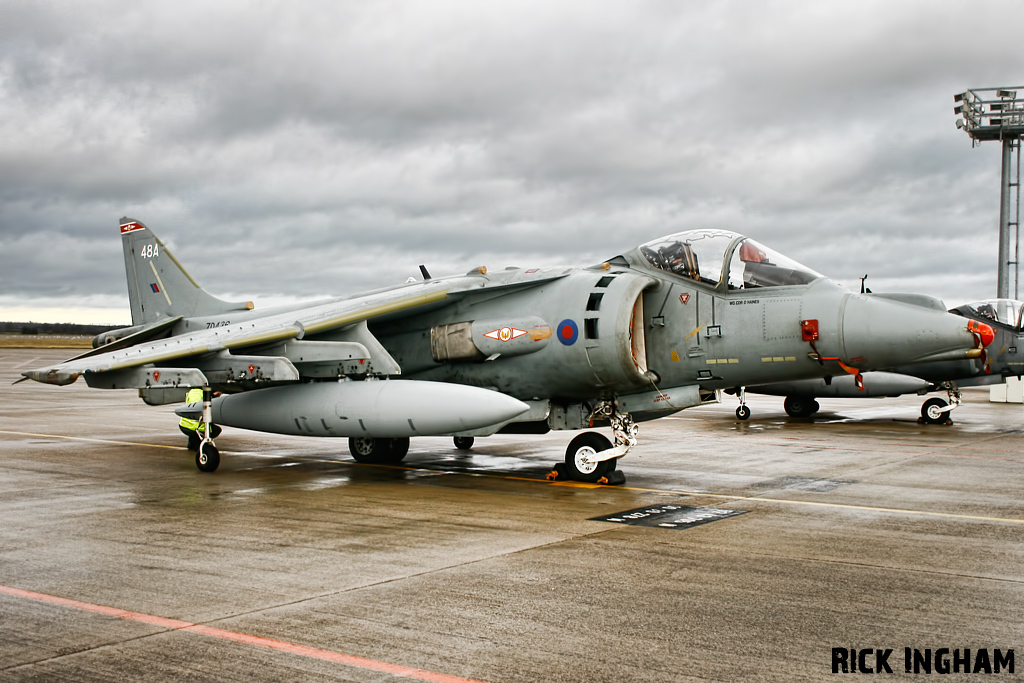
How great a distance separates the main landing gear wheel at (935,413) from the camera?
20516mm

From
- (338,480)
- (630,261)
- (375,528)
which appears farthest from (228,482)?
(630,261)

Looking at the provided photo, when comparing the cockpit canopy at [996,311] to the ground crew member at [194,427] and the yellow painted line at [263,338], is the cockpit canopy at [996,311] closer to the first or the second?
the yellow painted line at [263,338]

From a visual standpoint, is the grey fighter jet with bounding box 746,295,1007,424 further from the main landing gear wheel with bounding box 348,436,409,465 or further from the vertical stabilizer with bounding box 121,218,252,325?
the vertical stabilizer with bounding box 121,218,252,325

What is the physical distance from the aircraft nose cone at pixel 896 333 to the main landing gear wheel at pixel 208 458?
27.2 ft

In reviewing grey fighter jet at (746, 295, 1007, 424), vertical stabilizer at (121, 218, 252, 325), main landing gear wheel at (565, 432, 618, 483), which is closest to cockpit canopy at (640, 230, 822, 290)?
main landing gear wheel at (565, 432, 618, 483)

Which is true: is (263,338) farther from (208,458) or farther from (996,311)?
(996,311)

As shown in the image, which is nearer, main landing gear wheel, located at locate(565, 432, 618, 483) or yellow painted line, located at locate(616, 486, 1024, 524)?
yellow painted line, located at locate(616, 486, 1024, 524)

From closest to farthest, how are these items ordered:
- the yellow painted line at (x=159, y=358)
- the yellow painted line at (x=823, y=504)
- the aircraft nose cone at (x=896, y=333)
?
the yellow painted line at (x=823, y=504) < the aircraft nose cone at (x=896, y=333) < the yellow painted line at (x=159, y=358)

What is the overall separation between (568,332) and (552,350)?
322mm

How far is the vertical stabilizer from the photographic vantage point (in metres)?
15.5

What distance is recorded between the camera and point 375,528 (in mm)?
7840

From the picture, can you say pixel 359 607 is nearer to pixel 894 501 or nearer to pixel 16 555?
pixel 16 555

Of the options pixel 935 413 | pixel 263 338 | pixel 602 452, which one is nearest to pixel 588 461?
pixel 602 452

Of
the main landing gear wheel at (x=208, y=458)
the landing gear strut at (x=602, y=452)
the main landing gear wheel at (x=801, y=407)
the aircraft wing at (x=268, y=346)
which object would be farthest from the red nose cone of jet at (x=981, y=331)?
the main landing gear wheel at (x=801, y=407)
